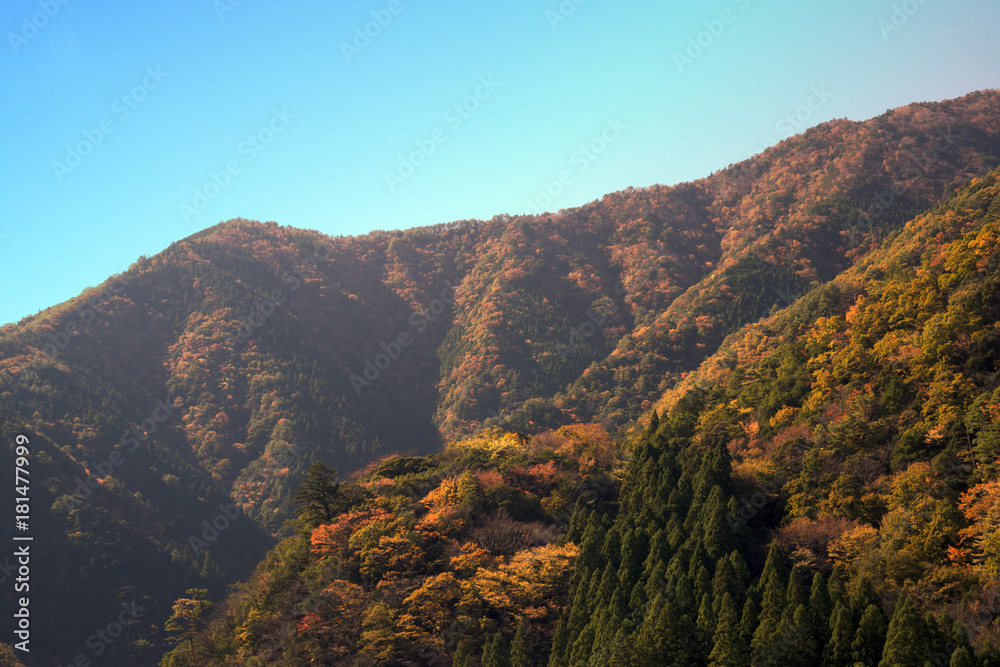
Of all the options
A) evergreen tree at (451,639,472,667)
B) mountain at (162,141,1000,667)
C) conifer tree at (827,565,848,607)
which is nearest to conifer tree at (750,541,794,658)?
mountain at (162,141,1000,667)

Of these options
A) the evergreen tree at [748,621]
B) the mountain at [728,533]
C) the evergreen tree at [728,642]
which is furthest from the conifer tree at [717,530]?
the evergreen tree at [748,621]

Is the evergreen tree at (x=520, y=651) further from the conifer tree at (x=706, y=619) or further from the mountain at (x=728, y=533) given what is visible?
the conifer tree at (x=706, y=619)

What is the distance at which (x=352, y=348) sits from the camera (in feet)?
576

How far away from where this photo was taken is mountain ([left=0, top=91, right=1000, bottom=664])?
107 m

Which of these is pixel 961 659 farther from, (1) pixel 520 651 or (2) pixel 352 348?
(2) pixel 352 348

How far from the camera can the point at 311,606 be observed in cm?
4894

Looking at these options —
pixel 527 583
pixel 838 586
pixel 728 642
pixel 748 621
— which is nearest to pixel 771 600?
pixel 748 621

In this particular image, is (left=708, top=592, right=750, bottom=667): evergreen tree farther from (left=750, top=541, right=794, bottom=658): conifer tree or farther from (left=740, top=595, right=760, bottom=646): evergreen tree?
(left=750, top=541, right=794, bottom=658): conifer tree

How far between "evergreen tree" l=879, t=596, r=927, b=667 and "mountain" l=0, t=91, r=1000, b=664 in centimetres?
8025

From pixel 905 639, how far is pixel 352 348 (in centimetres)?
15696

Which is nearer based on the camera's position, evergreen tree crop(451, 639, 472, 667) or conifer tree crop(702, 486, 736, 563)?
conifer tree crop(702, 486, 736, 563)

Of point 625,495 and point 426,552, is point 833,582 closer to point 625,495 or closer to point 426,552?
point 625,495

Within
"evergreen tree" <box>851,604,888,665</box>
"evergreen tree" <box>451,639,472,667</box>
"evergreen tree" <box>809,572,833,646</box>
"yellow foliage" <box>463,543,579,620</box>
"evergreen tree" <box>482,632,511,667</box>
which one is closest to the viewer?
"evergreen tree" <box>851,604,888,665</box>

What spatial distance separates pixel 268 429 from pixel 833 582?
126757 millimetres
